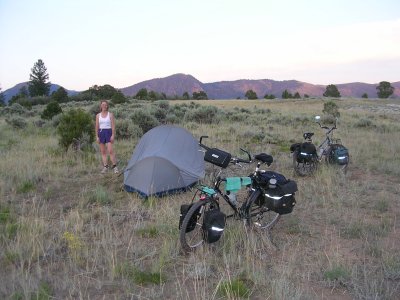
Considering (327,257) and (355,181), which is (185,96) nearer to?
(355,181)

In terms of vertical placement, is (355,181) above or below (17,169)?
below

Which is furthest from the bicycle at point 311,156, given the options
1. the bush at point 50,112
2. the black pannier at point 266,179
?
the bush at point 50,112

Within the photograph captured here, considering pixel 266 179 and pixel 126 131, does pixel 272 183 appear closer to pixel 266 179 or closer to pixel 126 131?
pixel 266 179

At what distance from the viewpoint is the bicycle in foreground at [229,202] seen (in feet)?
15.9

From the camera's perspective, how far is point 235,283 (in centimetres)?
415

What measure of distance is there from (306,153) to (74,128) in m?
7.04

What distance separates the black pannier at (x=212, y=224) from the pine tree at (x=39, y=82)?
76.6 metres

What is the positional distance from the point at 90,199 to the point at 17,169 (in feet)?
9.59

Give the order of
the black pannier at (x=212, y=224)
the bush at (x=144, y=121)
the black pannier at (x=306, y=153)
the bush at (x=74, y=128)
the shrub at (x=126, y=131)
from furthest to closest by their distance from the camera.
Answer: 1. the bush at (x=144, y=121)
2. the shrub at (x=126, y=131)
3. the bush at (x=74, y=128)
4. the black pannier at (x=306, y=153)
5. the black pannier at (x=212, y=224)

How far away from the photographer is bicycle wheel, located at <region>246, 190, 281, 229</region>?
548cm

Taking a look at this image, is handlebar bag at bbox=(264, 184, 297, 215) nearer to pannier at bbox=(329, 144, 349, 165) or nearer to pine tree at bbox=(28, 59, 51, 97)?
pannier at bbox=(329, 144, 349, 165)

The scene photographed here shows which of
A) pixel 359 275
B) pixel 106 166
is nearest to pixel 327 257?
pixel 359 275

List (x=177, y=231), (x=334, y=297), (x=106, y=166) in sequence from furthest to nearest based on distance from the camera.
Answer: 1. (x=106, y=166)
2. (x=177, y=231)
3. (x=334, y=297)

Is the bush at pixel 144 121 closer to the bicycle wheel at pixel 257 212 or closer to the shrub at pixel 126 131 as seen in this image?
the shrub at pixel 126 131
